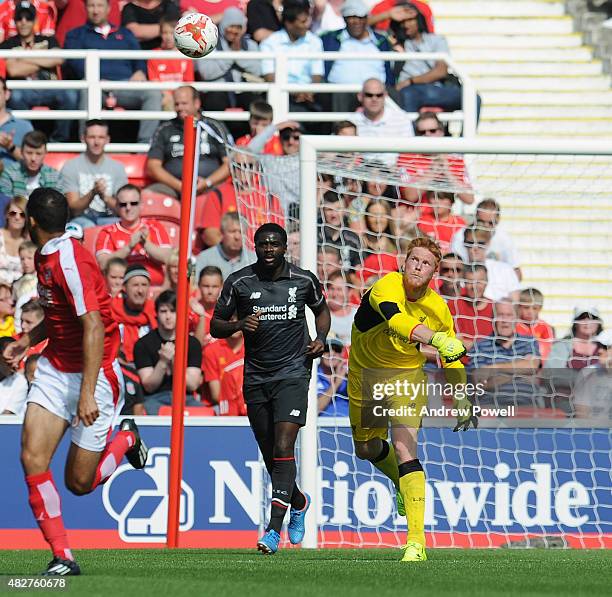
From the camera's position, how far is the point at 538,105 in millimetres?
19094

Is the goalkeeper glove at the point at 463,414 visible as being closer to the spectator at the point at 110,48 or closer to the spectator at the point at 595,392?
the spectator at the point at 595,392

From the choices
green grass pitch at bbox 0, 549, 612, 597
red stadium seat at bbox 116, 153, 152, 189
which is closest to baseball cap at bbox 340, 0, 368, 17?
red stadium seat at bbox 116, 153, 152, 189

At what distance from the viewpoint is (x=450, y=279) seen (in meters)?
13.7

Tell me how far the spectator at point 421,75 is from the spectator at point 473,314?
383cm

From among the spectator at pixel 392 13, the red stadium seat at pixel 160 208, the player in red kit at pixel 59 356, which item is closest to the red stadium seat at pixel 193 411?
the red stadium seat at pixel 160 208

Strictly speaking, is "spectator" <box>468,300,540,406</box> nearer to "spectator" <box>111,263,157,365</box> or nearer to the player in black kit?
the player in black kit

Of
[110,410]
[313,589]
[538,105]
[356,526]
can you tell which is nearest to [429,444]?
[356,526]

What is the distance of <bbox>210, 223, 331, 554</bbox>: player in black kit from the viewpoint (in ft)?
34.6

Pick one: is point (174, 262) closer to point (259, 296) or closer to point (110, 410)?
point (259, 296)

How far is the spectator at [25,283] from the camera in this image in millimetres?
14352

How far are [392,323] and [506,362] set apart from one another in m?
3.84

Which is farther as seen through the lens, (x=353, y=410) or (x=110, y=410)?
(x=353, y=410)

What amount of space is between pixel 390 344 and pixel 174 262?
190 inches

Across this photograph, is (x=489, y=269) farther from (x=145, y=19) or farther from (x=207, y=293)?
(x=145, y=19)
